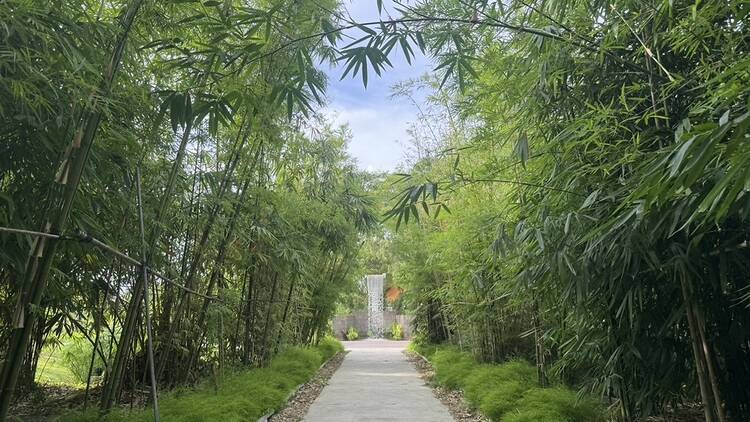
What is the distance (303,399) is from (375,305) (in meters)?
20.0

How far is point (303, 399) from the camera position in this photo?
21.4 feet

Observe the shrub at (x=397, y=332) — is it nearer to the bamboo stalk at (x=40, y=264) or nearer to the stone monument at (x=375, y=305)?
the stone monument at (x=375, y=305)

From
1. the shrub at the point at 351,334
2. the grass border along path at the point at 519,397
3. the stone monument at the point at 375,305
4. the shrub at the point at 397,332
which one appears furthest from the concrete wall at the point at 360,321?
the grass border along path at the point at 519,397

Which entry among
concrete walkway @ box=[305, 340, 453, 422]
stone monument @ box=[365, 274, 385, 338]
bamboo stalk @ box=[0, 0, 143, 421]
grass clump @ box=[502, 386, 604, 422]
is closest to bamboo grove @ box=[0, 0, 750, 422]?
bamboo stalk @ box=[0, 0, 143, 421]

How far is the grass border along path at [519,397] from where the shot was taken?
3869 mm

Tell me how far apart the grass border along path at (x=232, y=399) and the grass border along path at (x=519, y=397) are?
6.31 ft

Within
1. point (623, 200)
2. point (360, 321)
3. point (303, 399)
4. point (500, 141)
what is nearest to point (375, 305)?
point (360, 321)

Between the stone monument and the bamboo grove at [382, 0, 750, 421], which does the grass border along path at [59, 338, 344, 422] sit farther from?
the stone monument

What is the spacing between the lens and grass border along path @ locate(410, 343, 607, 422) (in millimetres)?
3869

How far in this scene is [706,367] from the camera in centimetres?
247

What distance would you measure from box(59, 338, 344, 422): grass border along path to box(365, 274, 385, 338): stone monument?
1810cm

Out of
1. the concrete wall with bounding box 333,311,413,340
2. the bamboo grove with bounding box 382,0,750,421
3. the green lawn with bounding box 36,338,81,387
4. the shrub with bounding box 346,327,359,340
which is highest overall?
the concrete wall with bounding box 333,311,413,340

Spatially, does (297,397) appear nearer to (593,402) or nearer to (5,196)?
(593,402)

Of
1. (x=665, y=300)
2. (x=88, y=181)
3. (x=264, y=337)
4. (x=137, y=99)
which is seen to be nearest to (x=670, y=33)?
(x=665, y=300)
